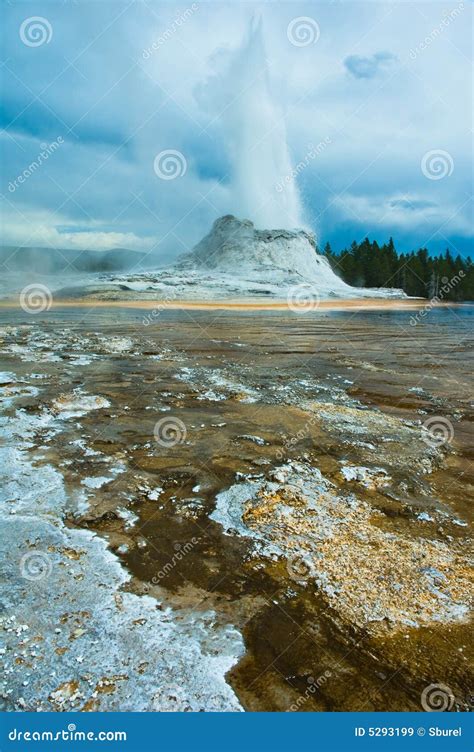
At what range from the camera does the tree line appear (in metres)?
76.6

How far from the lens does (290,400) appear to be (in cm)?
912

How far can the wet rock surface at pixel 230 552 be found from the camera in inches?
109

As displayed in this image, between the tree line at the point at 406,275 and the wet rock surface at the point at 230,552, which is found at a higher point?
the tree line at the point at 406,275

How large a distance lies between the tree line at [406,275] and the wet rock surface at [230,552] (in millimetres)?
72665

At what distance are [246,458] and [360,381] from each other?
20.1 ft

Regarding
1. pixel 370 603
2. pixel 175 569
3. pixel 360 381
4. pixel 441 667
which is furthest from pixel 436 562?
pixel 360 381

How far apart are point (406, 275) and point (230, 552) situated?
266 feet

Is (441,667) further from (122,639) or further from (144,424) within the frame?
(144,424)

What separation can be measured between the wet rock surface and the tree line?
238 ft

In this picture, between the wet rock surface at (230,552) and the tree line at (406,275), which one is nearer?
the wet rock surface at (230,552)

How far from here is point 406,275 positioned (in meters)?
77.3

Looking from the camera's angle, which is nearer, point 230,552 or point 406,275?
point 230,552

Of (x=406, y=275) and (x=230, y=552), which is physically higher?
(x=406, y=275)

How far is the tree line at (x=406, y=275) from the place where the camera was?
76.6 m
